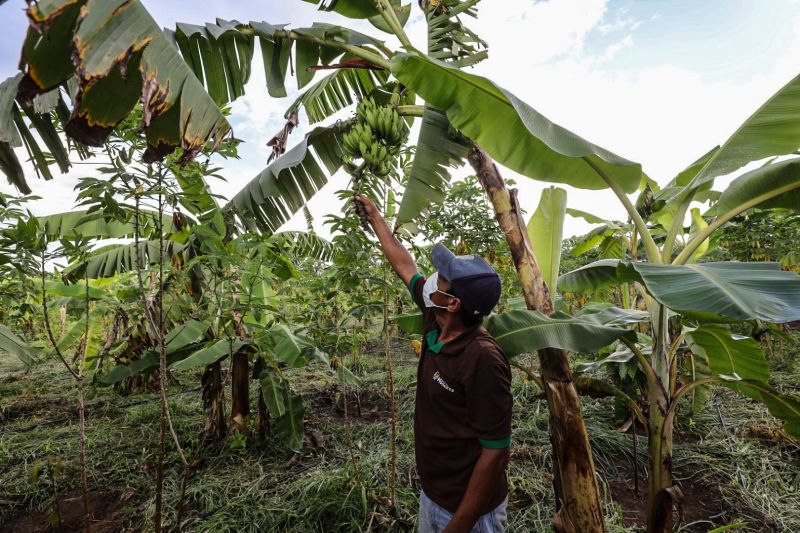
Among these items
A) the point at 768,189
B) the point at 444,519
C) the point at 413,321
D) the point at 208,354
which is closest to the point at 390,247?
the point at 413,321

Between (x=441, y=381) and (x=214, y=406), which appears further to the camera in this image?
(x=214, y=406)

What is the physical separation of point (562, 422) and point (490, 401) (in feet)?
2.01

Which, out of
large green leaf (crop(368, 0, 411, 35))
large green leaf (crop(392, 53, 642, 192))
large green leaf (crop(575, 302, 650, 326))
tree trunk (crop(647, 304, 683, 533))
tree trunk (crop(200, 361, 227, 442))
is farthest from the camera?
tree trunk (crop(200, 361, 227, 442))

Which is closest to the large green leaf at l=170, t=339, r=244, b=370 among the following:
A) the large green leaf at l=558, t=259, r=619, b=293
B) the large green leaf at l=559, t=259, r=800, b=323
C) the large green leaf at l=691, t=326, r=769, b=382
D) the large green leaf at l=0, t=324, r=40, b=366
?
the large green leaf at l=0, t=324, r=40, b=366

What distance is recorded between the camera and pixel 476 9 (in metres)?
2.32

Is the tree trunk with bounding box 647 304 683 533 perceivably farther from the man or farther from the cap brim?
the cap brim

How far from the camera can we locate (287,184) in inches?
117

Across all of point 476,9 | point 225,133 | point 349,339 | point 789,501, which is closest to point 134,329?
point 349,339

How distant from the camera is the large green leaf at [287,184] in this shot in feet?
8.86

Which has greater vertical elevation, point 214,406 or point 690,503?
point 214,406

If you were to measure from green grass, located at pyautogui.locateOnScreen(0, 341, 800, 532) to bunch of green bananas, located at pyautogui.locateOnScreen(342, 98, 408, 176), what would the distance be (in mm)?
2112

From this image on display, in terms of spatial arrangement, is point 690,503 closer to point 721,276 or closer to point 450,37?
point 721,276

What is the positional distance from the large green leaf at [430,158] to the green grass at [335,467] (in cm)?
193

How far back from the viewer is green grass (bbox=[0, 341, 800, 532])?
2.46m
